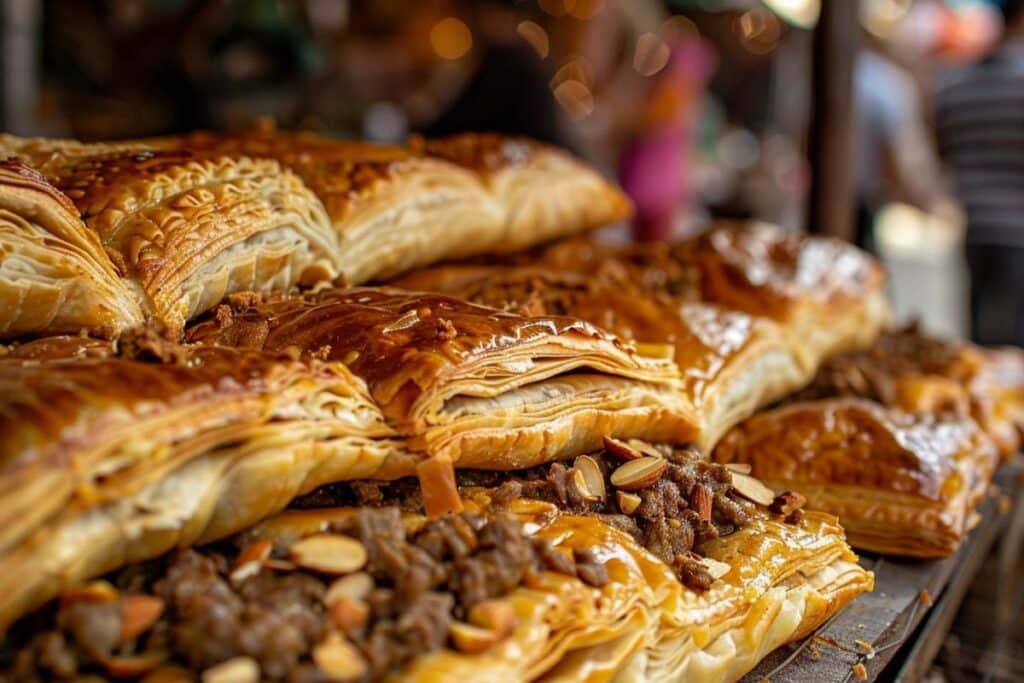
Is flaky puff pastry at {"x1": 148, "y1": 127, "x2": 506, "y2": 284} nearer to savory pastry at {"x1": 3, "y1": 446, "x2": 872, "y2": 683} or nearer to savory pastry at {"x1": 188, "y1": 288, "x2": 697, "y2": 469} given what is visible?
savory pastry at {"x1": 188, "y1": 288, "x2": 697, "y2": 469}

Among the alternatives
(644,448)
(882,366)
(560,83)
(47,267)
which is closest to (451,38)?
(560,83)

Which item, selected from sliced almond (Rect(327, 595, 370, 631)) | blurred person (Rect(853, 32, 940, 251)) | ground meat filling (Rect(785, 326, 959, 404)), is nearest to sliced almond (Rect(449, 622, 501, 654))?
sliced almond (Rect(327, 595, 370, 631))

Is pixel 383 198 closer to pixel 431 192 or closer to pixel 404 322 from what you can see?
pixel 431 192

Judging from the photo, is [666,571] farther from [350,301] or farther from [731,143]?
[731,143]

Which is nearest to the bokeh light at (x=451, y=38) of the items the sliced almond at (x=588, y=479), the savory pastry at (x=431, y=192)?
the savory pastry at (x=431, y=192)

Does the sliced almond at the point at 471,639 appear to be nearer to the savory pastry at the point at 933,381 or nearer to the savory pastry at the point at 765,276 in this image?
the savory pastry at the point at 765,276
